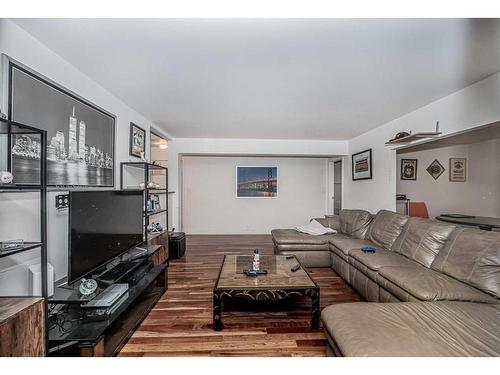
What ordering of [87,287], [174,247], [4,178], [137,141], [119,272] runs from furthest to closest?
[174,247], [137,141], [119,272], [87,287], [4,178]

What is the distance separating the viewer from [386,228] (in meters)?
3.19

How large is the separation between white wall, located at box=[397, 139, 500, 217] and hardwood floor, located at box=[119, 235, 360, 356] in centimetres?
360

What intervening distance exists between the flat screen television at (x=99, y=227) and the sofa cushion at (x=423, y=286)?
101 inches

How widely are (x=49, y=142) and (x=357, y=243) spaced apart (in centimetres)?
359

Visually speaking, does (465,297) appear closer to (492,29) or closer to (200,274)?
(492,29)

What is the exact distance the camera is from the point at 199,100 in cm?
288

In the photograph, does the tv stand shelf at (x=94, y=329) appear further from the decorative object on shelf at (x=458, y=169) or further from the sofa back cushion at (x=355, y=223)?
the decorative object on shelf at (x=458, y=169)

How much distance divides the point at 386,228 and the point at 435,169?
3.29m

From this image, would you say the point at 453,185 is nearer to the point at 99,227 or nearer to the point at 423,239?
the point at 423,239

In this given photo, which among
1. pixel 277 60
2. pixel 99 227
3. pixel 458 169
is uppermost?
pixel 277 60

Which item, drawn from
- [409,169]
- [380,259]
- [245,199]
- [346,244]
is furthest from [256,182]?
[380,259]

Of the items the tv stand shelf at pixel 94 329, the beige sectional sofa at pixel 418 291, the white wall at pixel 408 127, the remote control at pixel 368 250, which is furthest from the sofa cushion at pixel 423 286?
the tv stand shelf at pixel 94 329

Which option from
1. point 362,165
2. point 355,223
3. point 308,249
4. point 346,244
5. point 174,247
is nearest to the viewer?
point 346,244

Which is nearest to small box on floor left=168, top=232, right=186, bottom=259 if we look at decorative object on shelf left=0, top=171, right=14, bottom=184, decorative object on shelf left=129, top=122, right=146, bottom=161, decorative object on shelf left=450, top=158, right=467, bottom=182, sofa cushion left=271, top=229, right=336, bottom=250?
decorative object on shelf left=129, top=122, right=146, bottom=161
